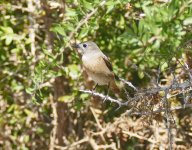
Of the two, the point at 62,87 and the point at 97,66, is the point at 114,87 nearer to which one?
the point at 97,66

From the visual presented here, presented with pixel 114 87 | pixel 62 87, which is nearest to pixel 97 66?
pixel 114 87

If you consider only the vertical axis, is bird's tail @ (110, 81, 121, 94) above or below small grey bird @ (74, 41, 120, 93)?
below

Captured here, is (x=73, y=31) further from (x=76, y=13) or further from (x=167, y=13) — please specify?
(x=167, y=13)

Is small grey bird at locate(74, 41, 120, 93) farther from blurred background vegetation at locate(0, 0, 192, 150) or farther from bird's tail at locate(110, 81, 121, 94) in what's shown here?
blurred background vegetation at locate(0, 0, 192, 150)

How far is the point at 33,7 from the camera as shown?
511 centimetres

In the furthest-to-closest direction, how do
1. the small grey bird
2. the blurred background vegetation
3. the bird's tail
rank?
the blurred background vegetation, the bird's tail, the small grey bird

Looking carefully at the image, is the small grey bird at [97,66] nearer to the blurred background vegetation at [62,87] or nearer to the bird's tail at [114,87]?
the bird's tail at [114,87]

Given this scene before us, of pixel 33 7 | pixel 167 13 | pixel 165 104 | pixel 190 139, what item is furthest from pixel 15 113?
pixel 167 13

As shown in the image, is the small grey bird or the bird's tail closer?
the small grey bird

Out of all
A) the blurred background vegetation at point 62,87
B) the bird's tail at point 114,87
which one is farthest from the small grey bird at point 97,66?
the blurred background vegetation at point 62,87

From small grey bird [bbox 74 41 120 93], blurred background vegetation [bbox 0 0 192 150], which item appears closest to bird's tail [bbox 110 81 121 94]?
small grey bird [bbox 74 41 120 93]

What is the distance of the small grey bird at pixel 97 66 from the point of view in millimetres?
4418

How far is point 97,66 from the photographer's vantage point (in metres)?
4.43

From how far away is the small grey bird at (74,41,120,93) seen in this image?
442 cm
